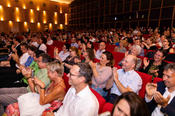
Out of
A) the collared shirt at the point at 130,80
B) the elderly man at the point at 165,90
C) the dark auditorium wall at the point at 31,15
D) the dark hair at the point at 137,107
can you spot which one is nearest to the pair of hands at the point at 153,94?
the elderly man at the point at 165,90

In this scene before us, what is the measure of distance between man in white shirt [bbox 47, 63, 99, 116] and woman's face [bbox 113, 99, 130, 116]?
304 millimetres

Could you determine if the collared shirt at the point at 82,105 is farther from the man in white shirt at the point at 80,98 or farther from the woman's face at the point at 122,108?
the woman's face at the point at 122,108

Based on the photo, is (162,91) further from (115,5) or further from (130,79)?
(115,5)

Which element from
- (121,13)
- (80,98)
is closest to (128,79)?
(80,98)

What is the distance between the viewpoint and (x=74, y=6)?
19688 mm

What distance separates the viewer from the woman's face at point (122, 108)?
983mm

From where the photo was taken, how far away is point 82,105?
1.32 m

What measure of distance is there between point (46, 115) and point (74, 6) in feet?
65.9

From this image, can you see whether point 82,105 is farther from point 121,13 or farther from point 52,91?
point 121,13

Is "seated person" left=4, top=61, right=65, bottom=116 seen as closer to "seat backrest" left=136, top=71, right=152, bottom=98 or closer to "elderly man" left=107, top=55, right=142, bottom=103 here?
"elderly man" left=107, top=55, right=142, bottom=103

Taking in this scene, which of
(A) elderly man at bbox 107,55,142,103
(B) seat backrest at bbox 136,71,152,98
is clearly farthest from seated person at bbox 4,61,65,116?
(B) seat backrest at bbox 136,71,152,98

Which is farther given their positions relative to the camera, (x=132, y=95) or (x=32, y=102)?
(x=32, y=102)

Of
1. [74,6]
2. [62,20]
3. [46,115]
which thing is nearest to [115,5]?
[74,6]

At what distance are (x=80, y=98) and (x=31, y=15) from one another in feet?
62.2
